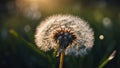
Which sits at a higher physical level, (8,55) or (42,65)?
(8,55)

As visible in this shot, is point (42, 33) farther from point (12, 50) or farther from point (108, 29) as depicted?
point (108, 29)

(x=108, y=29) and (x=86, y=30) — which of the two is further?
(x=108, y=29)

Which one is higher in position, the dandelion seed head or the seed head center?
the dandelion seed head

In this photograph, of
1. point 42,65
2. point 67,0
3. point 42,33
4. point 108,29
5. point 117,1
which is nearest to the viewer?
point 42,33

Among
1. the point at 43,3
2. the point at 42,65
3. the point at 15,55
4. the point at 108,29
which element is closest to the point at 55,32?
the point at 42,65

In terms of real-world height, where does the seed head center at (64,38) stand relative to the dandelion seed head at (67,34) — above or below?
below
